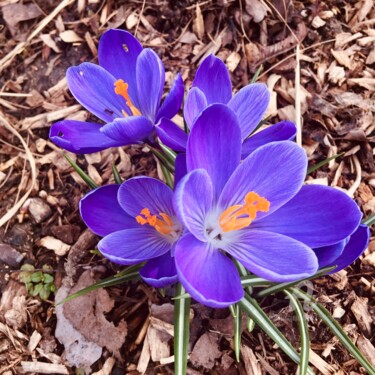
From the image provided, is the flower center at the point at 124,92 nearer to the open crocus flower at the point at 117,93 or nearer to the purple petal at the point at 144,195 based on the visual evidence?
the open crocus flower at the point at 117,93

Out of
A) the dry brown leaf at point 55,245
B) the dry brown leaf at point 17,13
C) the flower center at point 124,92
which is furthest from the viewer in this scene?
the dry brown leaf at point 17,13

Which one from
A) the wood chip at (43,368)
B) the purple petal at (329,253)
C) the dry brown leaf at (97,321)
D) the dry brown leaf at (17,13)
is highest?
the dry brown leaf at (17,13)

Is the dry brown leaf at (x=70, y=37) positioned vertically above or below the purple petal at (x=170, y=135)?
below

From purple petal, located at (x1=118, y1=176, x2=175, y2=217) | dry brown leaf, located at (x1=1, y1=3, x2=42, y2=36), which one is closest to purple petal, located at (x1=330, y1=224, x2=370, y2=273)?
purple petal, located at (x1=118, y1=176, x2=175, y2=217)

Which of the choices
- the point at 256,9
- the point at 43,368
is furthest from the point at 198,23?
the point at 43,368

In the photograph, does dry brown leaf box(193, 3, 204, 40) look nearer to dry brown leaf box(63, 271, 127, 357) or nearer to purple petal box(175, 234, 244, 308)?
dry brown leaf box(63, 271, 127, 357)

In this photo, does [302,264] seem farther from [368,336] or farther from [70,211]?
[70,211]

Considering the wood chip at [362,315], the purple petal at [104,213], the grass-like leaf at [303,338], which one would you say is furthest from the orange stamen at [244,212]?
the wood chip at [362,315]
